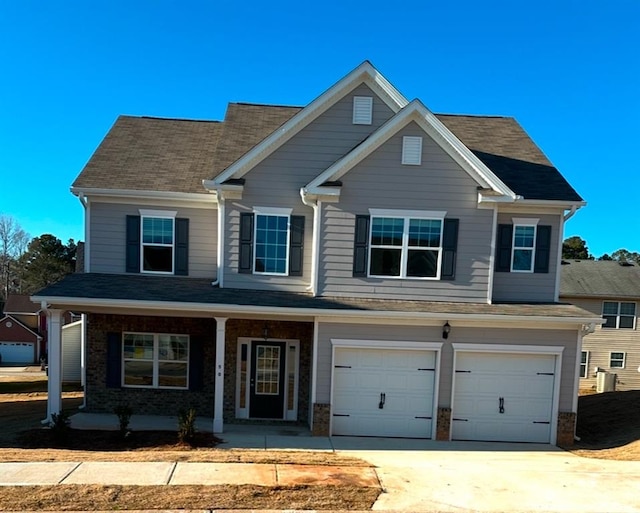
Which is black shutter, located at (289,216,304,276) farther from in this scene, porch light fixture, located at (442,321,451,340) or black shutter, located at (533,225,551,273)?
black shutter, located at (533,225,551,273)

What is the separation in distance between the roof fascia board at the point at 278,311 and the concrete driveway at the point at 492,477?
9.33 feet

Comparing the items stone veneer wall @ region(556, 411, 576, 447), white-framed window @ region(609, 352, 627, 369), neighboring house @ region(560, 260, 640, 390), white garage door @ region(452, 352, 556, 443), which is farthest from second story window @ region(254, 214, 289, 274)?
white-framed window @ region(609, 352, 627, 369)

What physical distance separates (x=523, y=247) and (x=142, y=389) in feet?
35.0

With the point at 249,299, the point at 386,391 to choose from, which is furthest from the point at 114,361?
the point at 386,391

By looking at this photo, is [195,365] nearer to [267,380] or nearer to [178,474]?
[267,380]

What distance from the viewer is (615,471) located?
8.08 meters

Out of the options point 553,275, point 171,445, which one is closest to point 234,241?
point 171,445

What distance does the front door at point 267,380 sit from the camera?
11.4m

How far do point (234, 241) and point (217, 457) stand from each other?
499 centimetres

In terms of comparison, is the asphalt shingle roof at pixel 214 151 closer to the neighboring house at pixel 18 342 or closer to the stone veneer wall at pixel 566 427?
the stone veneer wall at pixel 566 427

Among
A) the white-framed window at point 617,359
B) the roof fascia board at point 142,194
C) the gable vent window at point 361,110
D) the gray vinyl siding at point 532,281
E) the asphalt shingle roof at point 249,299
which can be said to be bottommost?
the white-framed window at point 617,359

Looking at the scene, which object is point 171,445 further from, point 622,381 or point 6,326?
point 6,326

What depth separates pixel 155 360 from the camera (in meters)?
11.6

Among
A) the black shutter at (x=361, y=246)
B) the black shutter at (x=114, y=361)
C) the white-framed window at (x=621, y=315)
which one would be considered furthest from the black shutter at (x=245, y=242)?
the white-framed window at (x=621, y=315)
